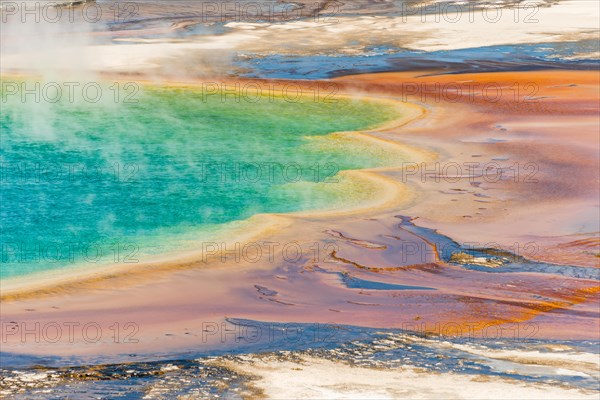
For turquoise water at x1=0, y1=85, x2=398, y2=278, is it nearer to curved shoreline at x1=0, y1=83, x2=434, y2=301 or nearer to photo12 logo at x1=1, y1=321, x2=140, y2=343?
curved shoreline at x1=0, y1=83, x2=434, y2=301

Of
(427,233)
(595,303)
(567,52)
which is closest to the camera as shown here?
(595,303)

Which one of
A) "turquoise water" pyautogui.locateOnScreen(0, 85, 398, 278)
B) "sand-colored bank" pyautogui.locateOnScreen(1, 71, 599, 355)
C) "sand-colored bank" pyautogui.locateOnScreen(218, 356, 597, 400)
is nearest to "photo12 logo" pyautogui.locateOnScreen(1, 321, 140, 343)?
"sand-colored bank" pyautogui.locateOnScreen(1, 71, 599, 355)

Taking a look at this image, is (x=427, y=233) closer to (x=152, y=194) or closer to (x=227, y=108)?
(x=152, y=194)

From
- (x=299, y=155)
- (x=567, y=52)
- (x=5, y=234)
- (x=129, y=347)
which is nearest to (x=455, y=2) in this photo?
(x=567, y=52)

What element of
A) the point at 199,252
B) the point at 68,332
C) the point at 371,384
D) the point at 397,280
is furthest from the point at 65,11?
the point at 371,384

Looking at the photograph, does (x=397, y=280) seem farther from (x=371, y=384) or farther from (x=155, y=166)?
(x=155, y=166)

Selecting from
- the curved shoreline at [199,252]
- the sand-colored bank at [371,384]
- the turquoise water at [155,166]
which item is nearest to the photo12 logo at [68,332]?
the curved shoreline at [199,252]

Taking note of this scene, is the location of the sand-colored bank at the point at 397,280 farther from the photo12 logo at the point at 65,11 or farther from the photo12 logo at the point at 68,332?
the photo12 logo at the point at 65,11
